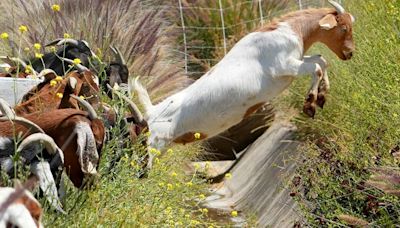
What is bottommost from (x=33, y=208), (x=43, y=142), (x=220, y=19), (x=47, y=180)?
(x=220, y=19)

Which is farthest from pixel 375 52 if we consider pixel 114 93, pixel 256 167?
pixel 256 167

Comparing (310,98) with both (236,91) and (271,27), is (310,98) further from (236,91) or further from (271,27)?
(271,27)

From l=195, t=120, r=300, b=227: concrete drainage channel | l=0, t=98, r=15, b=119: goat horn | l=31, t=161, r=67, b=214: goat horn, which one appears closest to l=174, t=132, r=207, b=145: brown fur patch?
l=195, t=120, r=300, b=227: concrete drainage channel

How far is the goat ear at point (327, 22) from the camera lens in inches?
382

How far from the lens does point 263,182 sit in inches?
414

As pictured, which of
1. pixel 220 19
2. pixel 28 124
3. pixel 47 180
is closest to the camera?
pixel 47 180

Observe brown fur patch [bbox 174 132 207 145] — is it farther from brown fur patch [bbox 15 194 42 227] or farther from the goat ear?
brown fur patch [bbox 15 194 42 227]

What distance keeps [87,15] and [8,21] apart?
34.0 inches

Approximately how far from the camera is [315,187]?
6.59 m

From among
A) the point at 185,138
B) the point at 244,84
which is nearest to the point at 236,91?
the point at 244,84

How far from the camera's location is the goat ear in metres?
9.70

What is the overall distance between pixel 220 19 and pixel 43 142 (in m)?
10.4

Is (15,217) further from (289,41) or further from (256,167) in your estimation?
(256,167)

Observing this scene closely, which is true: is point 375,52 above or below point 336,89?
above
